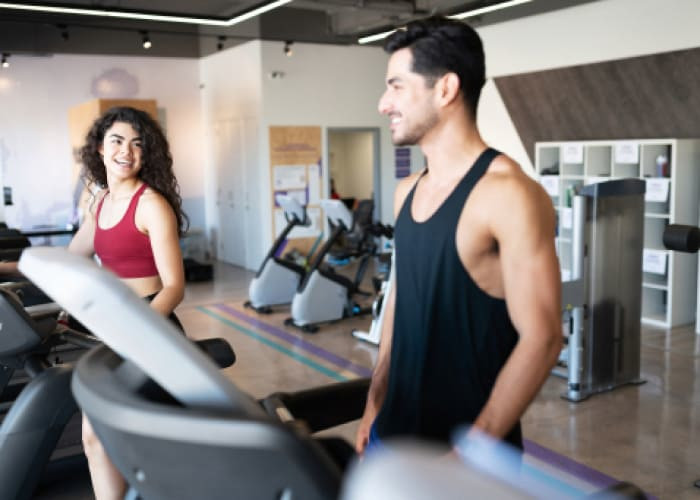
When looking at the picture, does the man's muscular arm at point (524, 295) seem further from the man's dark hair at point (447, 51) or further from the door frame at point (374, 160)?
the door frame at point (374, 160)

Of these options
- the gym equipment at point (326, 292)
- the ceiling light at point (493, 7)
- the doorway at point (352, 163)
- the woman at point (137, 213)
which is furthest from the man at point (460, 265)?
the doorway at point (352, 163)

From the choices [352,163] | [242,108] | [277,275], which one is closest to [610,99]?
[277,275]

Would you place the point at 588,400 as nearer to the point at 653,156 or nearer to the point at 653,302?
the point at 653,302

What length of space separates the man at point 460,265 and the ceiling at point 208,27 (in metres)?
5.60

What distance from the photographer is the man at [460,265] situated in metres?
1.41

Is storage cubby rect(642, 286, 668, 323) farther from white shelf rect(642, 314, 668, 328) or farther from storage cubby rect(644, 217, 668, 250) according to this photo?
storage cubby rect(644, 217, 668, 250)

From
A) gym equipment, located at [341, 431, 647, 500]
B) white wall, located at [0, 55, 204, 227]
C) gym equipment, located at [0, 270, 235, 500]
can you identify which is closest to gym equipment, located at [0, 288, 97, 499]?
gym equipment, located at [0, 270, 235, 500]

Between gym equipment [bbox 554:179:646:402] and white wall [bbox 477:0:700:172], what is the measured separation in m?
2.26

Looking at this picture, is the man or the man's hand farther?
the man's hand

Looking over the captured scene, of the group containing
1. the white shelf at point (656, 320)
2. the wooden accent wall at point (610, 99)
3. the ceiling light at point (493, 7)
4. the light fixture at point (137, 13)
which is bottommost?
the white shelf at point (656, 320)

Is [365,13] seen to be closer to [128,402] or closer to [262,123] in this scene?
[262,123]

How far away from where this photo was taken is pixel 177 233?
269cm

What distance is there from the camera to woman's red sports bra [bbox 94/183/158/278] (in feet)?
8.77

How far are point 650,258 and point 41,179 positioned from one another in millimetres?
8287
